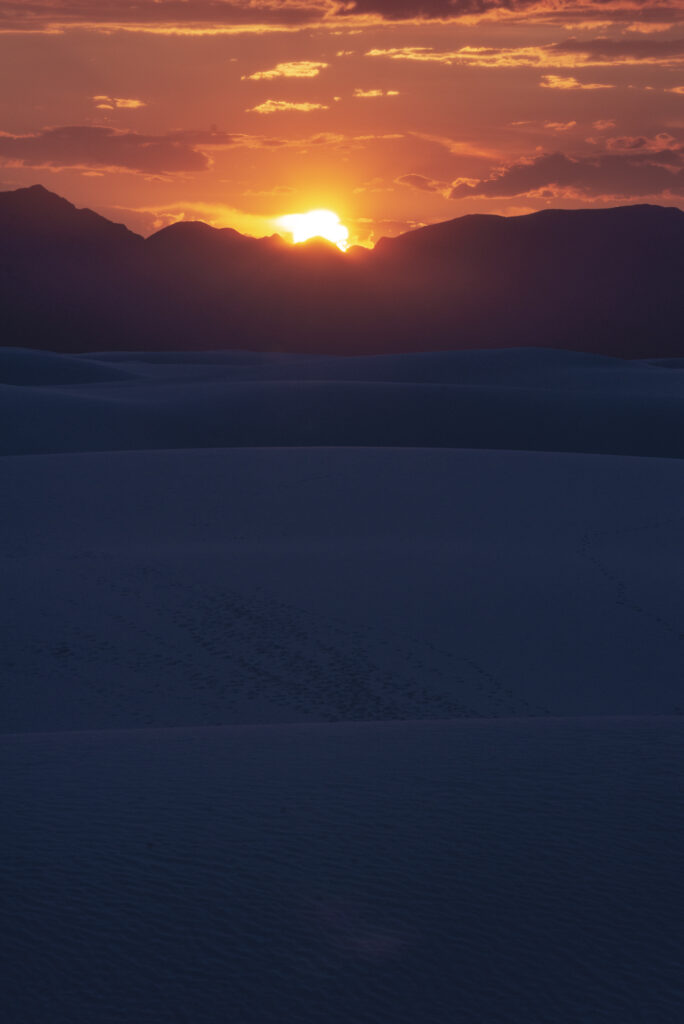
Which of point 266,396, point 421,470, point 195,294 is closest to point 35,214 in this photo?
point 195,294

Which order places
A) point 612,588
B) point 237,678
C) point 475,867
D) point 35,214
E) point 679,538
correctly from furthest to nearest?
point 35,214 → point 679,538 → point 612,588 → point 237,678 → point 475,867

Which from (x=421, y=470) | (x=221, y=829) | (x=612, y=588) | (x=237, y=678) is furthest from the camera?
(x=421, y=470)

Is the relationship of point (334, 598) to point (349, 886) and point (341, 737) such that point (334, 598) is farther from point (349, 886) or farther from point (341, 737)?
point (349, 886)

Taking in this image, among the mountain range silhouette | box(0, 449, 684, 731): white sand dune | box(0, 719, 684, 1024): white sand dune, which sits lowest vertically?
box(0, 449, 684, 731): white sand dune

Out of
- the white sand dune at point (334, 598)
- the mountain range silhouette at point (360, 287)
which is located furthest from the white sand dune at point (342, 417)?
the mountain range silhouette at point (360, 287)

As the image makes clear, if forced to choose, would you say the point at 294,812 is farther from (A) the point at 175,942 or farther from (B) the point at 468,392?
(B) the point at 468,392

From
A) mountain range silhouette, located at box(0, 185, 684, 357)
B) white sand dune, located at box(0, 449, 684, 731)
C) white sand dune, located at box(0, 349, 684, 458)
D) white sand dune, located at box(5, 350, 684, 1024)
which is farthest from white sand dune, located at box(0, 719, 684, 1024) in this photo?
mountain range silhouette, located at box(0, 185, 684, 357)

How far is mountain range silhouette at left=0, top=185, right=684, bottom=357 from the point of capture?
12262 cm

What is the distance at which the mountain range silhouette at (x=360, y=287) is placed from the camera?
123m

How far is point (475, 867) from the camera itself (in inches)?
106

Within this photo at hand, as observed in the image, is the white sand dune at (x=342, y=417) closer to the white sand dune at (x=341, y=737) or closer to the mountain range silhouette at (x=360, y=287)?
the white sand dune at (x=341, y=737)

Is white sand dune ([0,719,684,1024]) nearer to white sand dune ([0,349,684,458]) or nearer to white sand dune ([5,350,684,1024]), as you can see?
white sand dune ([5,350,684,1024])

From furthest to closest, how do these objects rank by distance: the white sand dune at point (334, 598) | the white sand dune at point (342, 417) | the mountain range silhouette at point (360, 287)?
the mountain range silhouette at point (360, 287)
the white sand dune at point (342, 417)
the white sand dune at point (334, 598)

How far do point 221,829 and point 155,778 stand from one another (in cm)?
56
